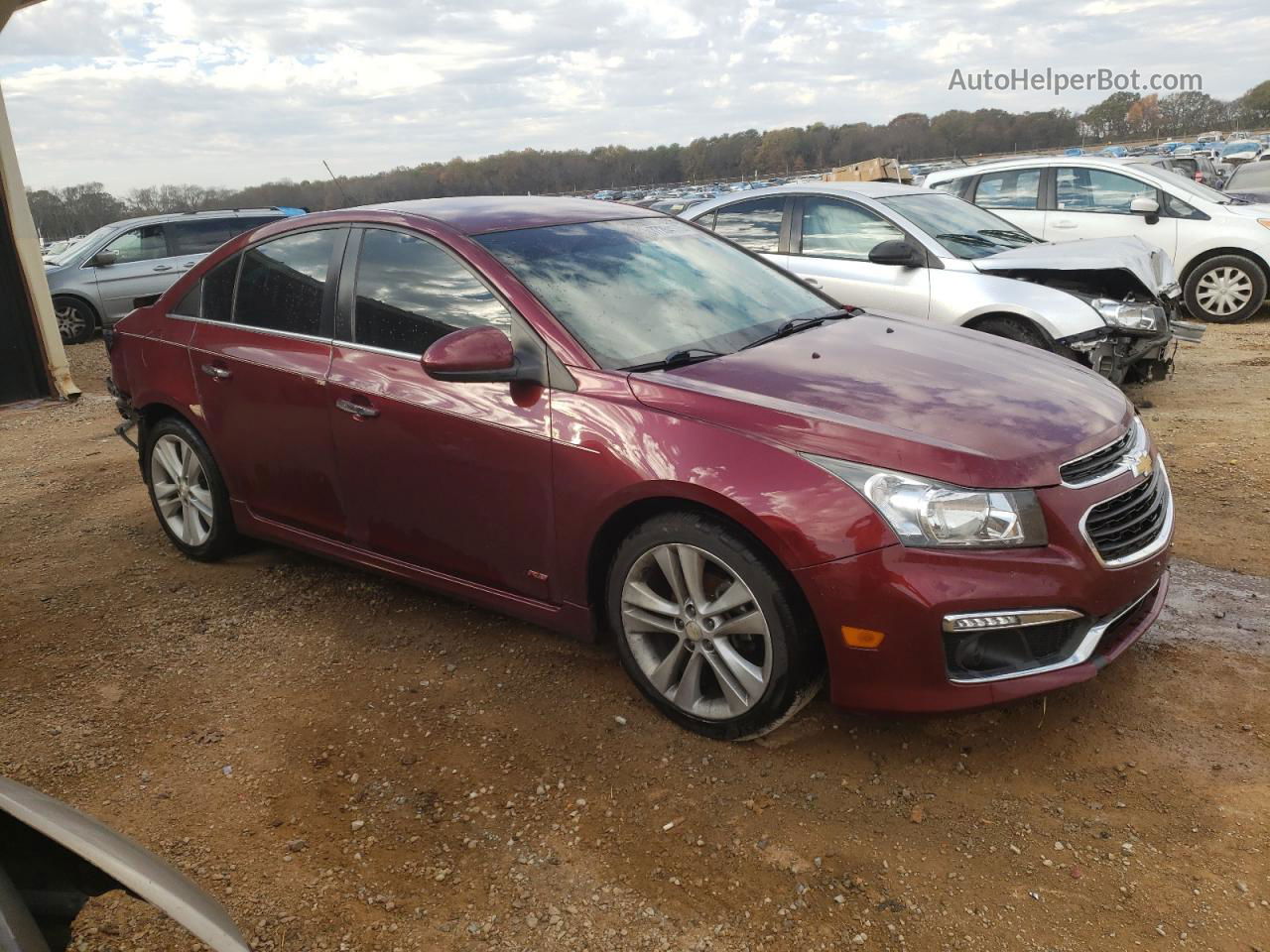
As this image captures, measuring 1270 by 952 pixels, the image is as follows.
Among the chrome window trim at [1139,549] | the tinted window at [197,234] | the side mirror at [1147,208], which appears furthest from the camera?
the tinted window at [197,234]

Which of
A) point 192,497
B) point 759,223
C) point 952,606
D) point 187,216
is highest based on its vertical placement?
point 187,216

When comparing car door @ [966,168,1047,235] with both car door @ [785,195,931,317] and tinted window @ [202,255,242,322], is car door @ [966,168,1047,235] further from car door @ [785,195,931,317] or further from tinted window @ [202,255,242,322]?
tinted window @ [202,255,242,322]

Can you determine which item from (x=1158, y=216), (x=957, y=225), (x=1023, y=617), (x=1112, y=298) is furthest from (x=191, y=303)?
(x=1158, y=216)

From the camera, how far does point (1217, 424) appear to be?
630cm

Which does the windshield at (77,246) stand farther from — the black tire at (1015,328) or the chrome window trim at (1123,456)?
the chrome window trim at (1123,456)

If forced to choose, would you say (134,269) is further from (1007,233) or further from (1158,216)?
(1158,216)

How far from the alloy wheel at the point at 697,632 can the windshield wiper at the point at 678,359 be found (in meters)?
0.60

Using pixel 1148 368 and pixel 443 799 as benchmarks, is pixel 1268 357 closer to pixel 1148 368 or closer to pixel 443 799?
pixel 1148 368

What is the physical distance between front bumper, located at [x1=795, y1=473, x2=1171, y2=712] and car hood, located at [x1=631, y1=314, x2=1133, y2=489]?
7.3 inches

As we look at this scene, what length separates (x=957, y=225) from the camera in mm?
7262

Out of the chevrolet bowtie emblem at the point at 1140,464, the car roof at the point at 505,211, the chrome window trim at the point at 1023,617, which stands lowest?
the chrome window trim at the point at 1023,617

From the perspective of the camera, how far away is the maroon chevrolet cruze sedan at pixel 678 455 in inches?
106

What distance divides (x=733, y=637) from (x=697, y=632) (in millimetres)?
110

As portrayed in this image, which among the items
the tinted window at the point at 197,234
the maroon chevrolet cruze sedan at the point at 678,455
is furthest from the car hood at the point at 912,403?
the tinted window at the point at 197,234
